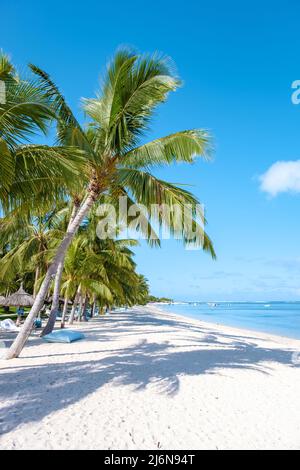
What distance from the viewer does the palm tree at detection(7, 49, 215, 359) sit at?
7711 mm

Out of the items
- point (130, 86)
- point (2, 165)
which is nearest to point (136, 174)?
point (130, 86)

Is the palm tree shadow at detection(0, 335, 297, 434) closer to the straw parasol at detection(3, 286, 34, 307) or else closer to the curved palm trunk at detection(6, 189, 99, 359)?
the curved palm trunk at detection(6, 189, 99, 359)

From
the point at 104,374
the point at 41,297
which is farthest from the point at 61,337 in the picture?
the point at 104,374

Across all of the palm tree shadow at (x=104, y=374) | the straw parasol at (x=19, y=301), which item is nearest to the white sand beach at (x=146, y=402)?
the palm tree shadow at (x=104, y=374)

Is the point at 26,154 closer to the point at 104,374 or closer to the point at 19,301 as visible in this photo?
the point at 104,374

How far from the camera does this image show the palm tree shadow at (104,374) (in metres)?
4.82

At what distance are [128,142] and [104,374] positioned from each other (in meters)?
5.52

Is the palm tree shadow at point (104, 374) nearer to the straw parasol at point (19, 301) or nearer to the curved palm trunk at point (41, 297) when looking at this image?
the curved palm trunk at point (41, 297)

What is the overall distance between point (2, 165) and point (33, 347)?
6867 millimetres

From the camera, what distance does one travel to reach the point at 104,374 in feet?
22.3

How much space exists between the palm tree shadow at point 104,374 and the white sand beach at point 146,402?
2cm

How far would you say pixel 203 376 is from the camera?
277 inches

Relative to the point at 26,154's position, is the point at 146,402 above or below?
below
